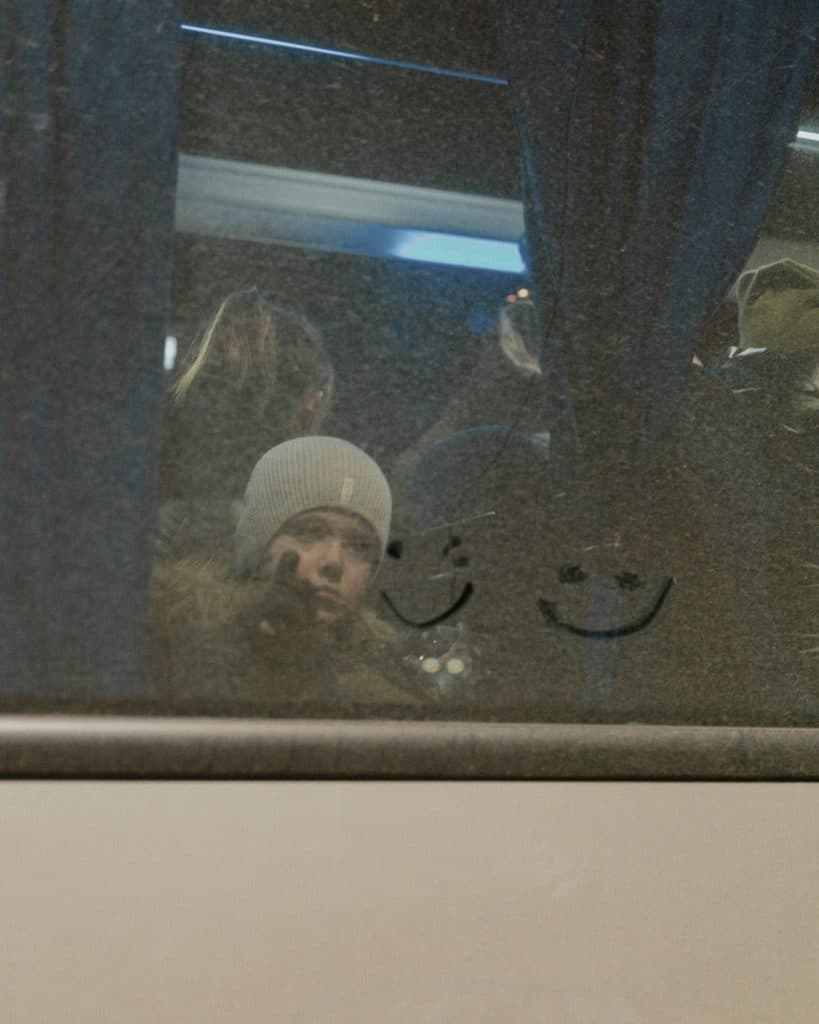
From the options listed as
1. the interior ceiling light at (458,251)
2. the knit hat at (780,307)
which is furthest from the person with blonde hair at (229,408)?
the knit hat at (780,307)

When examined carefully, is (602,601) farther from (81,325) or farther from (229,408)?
(81,325)

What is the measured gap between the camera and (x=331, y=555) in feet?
4.22

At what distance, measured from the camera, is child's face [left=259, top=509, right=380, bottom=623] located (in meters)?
1.28

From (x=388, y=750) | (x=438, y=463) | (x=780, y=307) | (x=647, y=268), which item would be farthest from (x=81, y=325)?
(x=780, y=307)

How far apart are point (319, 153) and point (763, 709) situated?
2.43ft

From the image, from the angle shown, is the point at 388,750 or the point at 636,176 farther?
the point at 636,176

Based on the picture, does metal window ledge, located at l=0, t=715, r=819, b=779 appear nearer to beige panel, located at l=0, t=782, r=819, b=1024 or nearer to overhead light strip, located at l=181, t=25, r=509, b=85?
beige panel, located at l=0, t=782, r=819, b=1024

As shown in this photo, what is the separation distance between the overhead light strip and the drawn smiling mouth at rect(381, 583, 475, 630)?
52cm

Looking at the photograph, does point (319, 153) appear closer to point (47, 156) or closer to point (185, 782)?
point (47, 156)

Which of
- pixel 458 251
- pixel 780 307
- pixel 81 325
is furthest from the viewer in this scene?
pixel 780 307

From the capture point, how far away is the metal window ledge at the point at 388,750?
1.17 m

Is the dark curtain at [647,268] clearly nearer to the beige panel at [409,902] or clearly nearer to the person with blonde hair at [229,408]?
the beige panel at [409,902]

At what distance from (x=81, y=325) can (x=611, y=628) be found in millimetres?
606

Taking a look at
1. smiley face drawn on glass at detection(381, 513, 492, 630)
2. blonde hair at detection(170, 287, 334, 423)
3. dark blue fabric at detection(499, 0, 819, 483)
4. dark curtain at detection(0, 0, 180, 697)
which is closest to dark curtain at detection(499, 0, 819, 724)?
dark blue fabric at detection(499, 0, 819, 483)
